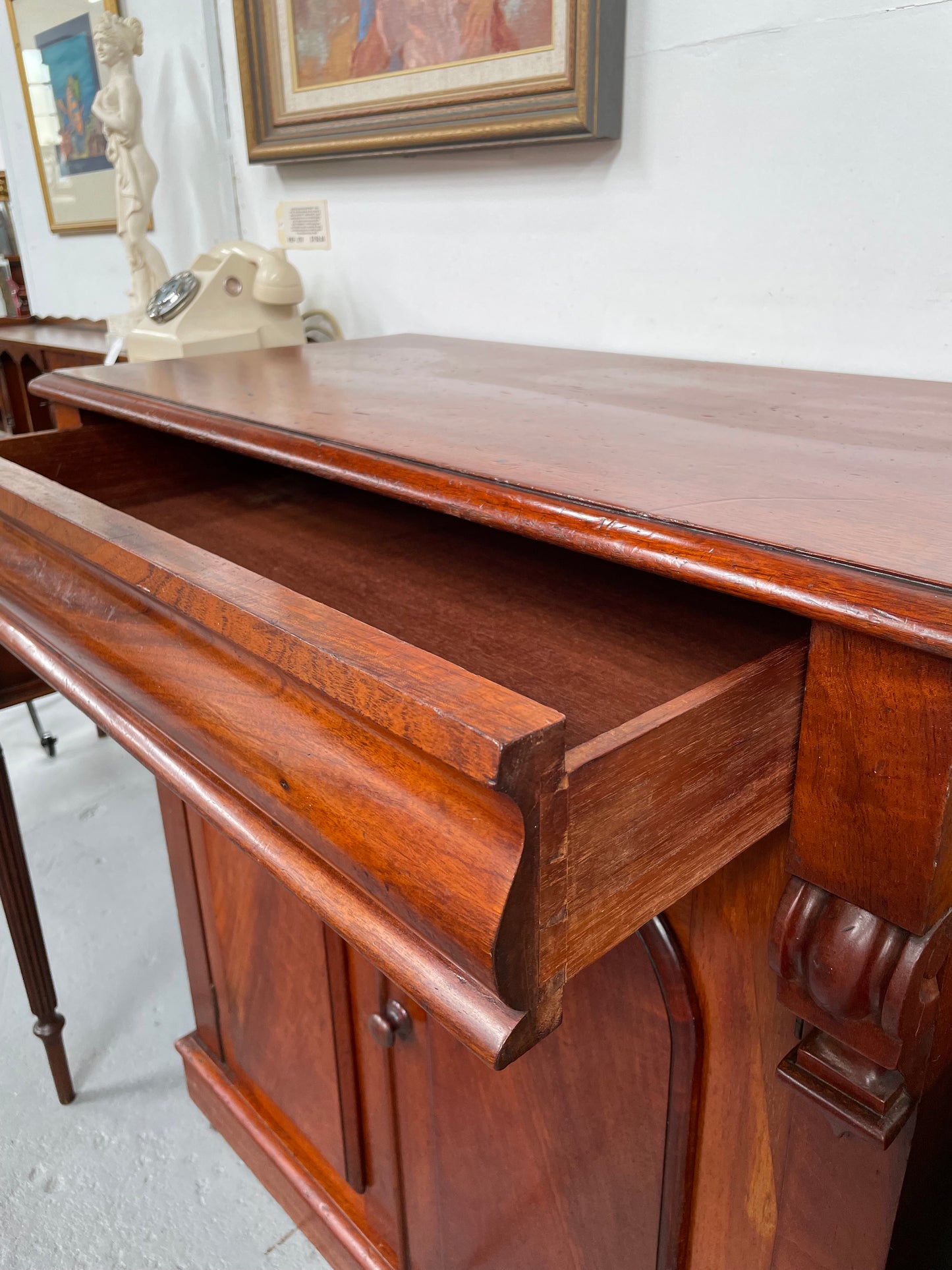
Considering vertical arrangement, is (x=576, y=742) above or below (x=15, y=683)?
above

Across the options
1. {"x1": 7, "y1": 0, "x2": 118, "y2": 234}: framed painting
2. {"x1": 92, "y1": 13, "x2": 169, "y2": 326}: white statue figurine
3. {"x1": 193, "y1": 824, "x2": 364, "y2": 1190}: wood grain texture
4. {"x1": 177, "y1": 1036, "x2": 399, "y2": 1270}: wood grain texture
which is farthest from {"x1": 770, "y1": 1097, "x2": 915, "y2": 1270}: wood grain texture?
{"x1": 7, "y1": 0, "x2": 118, "y2": 234}: framed painting

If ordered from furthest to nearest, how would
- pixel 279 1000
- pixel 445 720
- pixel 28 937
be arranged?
pixel 28 937 → pixel 279 1000 → pixel 445 720

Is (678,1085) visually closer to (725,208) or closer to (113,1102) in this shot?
(725,208)

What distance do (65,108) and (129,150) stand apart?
29.7 inches

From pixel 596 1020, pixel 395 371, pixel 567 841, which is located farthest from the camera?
pixel 395 371

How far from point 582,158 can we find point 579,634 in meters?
0.83

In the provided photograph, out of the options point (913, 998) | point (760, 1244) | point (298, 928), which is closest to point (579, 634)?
point (913, 998)

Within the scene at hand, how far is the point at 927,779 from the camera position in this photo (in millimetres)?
426

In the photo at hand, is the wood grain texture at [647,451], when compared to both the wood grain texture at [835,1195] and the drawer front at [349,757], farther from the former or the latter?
the wood grain texture at [835,1195]

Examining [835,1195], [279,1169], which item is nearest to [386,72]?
[835,1195]

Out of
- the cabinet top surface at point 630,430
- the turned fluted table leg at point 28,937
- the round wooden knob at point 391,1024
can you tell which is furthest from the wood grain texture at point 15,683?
the round wooden knob at point 391,1024

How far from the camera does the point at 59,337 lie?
2068 millimetres

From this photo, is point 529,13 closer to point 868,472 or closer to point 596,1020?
point 868,472

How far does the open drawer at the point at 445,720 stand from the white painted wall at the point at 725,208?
0.48 meters
